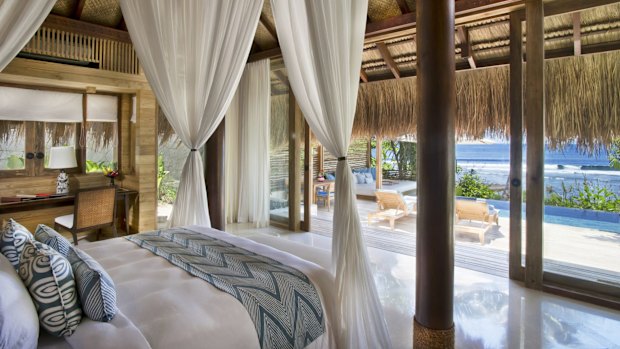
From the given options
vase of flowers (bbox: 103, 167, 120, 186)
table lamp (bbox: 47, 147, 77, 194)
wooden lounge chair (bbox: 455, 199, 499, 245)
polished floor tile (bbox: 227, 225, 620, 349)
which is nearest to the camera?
polished floor tile (bbox: 227, 225, 620, 349)

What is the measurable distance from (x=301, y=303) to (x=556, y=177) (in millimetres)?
2496

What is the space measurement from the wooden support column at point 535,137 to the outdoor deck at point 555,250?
103 mm

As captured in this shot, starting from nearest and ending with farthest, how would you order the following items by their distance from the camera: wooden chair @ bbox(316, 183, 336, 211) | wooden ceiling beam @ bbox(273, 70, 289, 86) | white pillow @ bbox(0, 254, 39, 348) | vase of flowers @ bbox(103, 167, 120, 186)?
white pillow @ bbox(0, 254, 39, 348) < vase of flowers @ bbox(103, 167, 120, 186) < wooden ceiling beam @ bbox(273, 70, 289, 86) < wooden chair @ bbox(316, 183, 336, 211)

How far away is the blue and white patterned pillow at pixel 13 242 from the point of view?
1404 mm

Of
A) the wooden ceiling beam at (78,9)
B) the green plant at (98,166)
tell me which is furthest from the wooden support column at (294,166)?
the wooden ceiling beam at (78,9)

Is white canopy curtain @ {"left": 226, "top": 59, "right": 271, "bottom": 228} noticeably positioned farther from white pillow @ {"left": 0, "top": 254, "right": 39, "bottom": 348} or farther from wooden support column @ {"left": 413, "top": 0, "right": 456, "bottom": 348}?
white pillow @ {"left": 0, "top": 254, "right": 39, "bottom": 348}

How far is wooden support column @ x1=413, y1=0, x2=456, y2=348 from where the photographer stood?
5.92 ft

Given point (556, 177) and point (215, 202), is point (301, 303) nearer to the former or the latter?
point (215, 202)

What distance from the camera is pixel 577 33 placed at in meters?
2.94

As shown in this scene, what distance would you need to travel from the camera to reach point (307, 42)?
6.78ft

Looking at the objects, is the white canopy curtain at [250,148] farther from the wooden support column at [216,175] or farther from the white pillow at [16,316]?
the white pillow at [16,316]

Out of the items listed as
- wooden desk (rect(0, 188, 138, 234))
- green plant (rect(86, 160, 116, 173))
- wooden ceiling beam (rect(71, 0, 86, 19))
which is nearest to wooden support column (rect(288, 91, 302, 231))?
wooden desk (rect(0, 188, 138, 234))

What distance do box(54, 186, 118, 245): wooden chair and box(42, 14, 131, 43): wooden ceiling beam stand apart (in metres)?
1.66

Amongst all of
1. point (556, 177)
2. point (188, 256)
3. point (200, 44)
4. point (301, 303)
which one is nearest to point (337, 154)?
point (301, 303)
